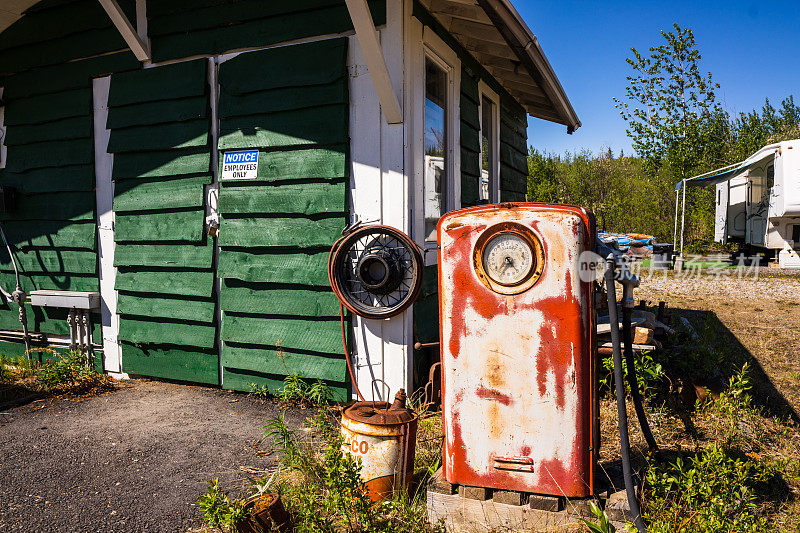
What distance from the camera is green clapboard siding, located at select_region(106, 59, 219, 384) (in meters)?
4.66

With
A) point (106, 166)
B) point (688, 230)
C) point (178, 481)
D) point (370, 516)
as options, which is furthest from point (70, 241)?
point (688, 230)

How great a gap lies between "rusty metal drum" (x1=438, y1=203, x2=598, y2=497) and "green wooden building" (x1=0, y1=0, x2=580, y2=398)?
1.53m

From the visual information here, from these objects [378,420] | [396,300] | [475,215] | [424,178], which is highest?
[424,178]

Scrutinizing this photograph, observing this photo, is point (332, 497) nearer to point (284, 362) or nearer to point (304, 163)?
point (284, 362)

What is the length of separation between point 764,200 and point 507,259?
534 inches

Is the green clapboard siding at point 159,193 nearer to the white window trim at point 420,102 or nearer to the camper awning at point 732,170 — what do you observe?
the white window trim at point 420,102

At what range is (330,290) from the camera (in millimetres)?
4230

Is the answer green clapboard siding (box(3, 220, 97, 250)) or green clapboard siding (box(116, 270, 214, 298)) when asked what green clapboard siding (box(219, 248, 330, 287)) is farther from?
green clapboard siding (box(3, 220, 97, 250))

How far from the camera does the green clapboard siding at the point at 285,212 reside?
4168mm

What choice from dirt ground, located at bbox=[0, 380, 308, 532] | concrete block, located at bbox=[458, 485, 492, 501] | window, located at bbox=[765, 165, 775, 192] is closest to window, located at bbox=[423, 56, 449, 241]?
dirt ground, located at bbox=[0, 380, 308, 532]

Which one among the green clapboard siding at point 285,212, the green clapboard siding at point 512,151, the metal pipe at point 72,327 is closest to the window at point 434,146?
the green clapboard siding at point 285,212

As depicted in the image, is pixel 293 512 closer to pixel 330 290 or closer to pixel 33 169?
pixel 330 290

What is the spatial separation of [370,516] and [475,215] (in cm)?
144

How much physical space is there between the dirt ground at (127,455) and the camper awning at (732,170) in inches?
504
